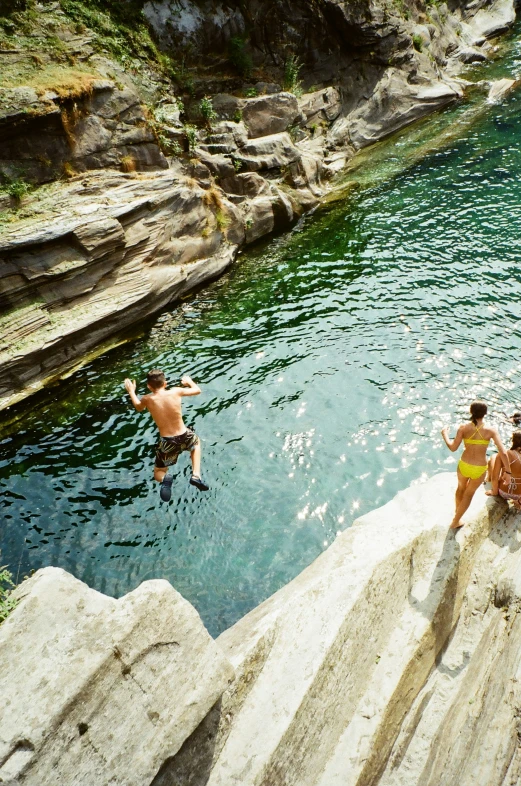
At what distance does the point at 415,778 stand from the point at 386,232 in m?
20.5

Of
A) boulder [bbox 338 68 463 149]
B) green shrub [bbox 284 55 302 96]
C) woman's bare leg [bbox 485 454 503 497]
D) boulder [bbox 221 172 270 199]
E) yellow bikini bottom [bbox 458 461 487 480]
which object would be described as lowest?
woman's bare leg [bbox 485 454 503 497]

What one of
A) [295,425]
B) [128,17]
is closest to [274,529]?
[295,425]

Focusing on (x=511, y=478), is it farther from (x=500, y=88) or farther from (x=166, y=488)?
(x=500, y=88)

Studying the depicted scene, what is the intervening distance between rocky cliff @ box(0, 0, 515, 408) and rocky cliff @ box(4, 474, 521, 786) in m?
11.6

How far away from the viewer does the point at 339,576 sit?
22.9ft

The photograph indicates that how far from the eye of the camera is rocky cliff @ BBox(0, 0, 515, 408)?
635 inches

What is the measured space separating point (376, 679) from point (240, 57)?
111 ft

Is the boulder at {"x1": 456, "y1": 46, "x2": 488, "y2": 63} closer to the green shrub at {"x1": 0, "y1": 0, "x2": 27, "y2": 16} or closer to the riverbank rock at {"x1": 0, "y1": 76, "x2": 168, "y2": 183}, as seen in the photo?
the riverbank rock at {"x1": 0, "y1": 76, "x2": 168, "y2": 183}

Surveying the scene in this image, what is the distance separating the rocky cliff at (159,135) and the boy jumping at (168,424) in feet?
23.5

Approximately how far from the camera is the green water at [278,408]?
412 inches

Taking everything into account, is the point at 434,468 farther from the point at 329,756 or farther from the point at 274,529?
the point at 329,756

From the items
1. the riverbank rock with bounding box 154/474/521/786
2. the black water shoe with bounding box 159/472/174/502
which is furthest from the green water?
the riverbank rock with bounding box 154/474/521/786

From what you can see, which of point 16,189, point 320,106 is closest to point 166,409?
point 16,189

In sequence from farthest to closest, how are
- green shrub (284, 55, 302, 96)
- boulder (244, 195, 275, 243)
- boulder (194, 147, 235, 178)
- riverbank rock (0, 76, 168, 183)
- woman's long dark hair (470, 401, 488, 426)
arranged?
green shrub (284, 55, 302, 96) < boulder (194, 147, 235, 178) < boulder (244, 195, 275, 243) < riverbank rock (0, 76, 168, 183) < woman's long dark hair (470, 401, 488, 426)
